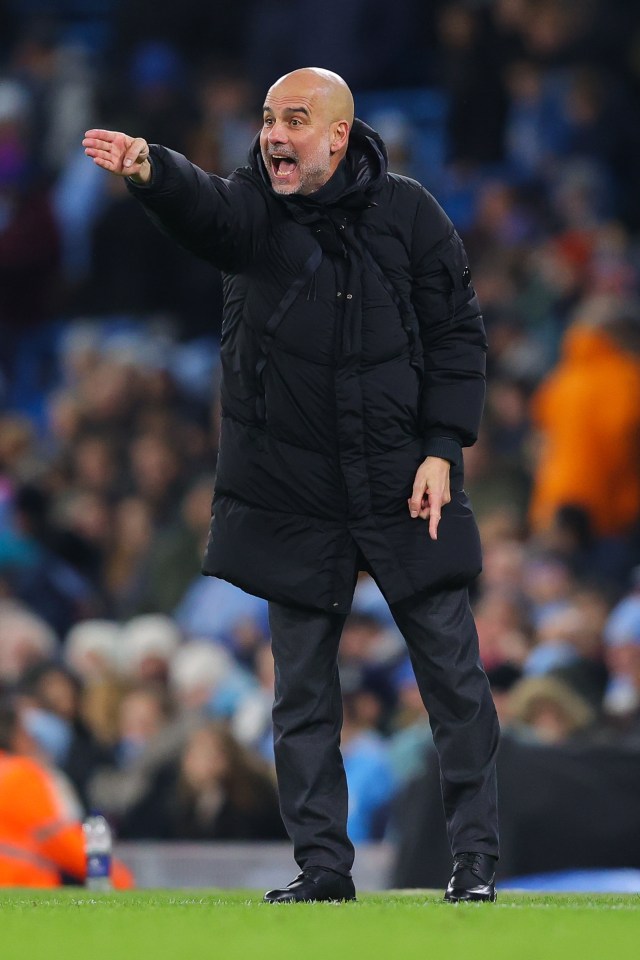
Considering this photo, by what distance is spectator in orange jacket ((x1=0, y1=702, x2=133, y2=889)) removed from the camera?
7.08 m

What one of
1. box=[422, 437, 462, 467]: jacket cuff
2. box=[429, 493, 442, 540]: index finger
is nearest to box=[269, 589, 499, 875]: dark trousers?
box=[429, 493, 442, 540]: index finger

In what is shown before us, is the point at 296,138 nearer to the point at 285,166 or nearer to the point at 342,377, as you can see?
the point at 285,166

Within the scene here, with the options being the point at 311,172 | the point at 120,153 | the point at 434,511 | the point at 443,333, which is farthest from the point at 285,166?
the point at 434,511

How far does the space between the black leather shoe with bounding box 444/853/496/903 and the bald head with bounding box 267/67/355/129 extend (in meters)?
1.73

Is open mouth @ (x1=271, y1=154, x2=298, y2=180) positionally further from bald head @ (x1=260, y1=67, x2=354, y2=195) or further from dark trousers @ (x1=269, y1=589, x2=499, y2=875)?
dark trousers @ (x1=269, y1=589, x2=499, y2=875)

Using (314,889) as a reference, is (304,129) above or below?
above

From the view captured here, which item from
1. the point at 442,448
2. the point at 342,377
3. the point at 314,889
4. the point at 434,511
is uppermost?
the point at 342,377

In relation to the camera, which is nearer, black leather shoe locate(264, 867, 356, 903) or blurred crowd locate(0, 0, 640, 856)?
black leather shoe locate(264, 867, 356, 903)

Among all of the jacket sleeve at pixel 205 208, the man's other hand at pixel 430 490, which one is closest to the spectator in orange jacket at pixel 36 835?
the man's other hand at pixel 430 490

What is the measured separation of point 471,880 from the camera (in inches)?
196

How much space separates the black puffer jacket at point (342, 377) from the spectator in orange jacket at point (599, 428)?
5787 millimetres

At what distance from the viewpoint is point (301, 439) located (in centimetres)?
507

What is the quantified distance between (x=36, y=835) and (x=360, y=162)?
3.04 meters

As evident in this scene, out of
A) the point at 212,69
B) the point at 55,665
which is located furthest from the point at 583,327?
the point at 212,69
